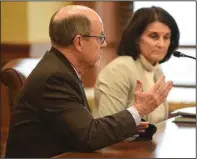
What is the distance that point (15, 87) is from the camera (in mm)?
2387

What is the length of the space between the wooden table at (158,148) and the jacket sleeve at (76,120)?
0.04m

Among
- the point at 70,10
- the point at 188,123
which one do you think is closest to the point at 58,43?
the point at 70,10

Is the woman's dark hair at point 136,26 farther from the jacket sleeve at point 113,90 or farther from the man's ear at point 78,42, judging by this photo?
the man's ear at point 78,42

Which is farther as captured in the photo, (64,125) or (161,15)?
(161,15)

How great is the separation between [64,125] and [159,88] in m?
0.39

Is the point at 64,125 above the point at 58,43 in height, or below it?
below

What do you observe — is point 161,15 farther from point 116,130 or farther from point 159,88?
point 116,130

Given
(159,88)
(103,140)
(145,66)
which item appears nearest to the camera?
(103,140)

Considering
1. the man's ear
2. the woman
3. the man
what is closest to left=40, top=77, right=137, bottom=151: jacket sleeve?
the man

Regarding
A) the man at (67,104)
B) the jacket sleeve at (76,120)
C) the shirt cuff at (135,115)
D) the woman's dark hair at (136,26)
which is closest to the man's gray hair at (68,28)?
the man at (67,104)

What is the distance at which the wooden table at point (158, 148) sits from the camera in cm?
164

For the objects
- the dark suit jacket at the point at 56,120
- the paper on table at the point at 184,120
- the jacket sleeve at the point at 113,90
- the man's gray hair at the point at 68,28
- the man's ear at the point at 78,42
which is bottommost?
the paper on table at the point at 184,120

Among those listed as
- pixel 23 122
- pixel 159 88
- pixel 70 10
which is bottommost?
pixel 23 122

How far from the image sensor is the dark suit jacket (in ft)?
5.52
